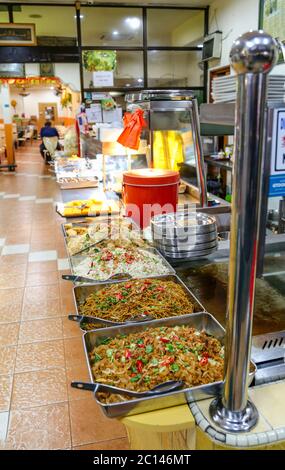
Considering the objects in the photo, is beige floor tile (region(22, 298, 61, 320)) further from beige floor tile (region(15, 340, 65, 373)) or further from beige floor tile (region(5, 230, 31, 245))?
beige floor tile (region(5, 230, 31, 245))

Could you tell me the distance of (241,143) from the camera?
676mm

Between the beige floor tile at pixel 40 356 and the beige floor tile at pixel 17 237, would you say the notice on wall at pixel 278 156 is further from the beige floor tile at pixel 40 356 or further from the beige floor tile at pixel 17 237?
the beige floor tile at pixel 17 237

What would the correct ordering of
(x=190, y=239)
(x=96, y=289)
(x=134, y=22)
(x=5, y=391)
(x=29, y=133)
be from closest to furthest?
(x=96, y=289) < (x=190, y=239) < (x=5, y=391) < (x=134, y=22) < (x=29, y=133)

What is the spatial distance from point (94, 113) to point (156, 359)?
6765 millimetres

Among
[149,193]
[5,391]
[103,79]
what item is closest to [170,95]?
[149,193]

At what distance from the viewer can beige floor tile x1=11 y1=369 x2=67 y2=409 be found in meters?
2.35

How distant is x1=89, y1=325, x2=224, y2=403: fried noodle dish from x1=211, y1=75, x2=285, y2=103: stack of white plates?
0.69 m

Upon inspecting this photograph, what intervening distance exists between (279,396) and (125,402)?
15.5 inches

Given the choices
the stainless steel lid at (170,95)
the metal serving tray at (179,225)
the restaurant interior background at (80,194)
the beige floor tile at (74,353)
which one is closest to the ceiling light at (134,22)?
the restaurant interior background at (80,194)

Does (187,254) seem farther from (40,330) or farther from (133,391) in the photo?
(40,330)

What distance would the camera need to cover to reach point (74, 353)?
2.82 metres

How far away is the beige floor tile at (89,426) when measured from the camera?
6.94ft

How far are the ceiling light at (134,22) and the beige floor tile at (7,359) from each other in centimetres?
786
